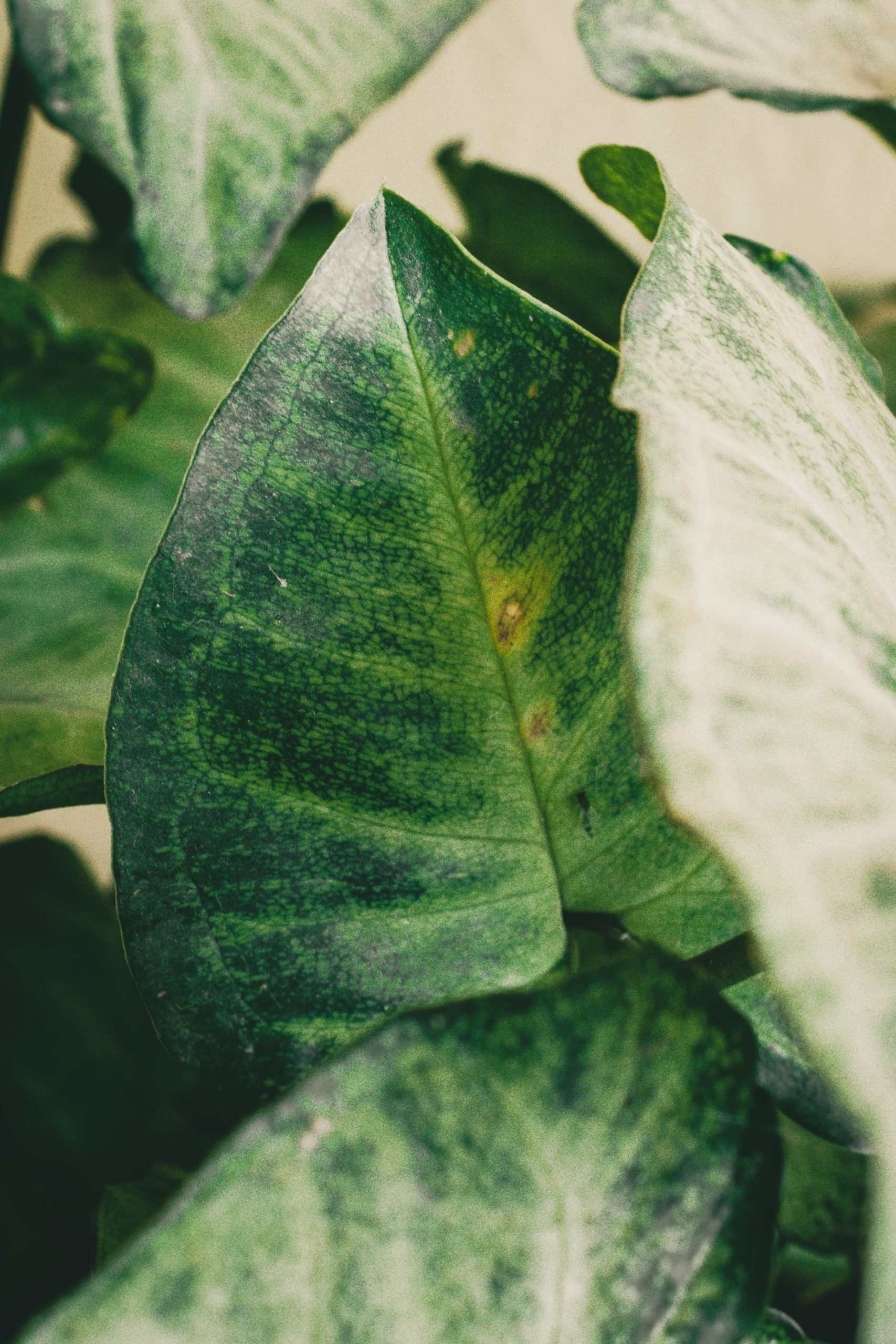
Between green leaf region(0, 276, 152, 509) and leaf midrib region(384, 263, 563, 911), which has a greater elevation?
leaf midrib region(384, 263, 563, 911)

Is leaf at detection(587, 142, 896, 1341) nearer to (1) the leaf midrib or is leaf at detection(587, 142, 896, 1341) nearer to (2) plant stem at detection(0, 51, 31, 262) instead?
(1) the leaf midrib

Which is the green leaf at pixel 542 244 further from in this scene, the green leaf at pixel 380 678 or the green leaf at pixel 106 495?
the green leaf at pixel 380 678

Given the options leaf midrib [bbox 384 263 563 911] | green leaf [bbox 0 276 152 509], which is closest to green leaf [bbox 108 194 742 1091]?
leaf midrib [bbox 384 263 563 911]

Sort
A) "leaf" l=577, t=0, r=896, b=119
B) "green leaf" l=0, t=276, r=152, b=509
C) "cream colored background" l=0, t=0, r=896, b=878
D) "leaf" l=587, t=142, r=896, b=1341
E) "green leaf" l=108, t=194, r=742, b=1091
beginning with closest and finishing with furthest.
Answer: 1. "leaf" l=587, t=142, r=896, b=1341
2. "green leaf" l=108, t=194, r=742, b=1091
3. "leaf" l=577, t=0, r=896, b=119
4. "green leaf" l=0, t=276, r=152, b=509
5. "cream colored background" l=0, t=0, r=896, b=878

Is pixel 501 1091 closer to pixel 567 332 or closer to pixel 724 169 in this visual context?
pixel 567 332

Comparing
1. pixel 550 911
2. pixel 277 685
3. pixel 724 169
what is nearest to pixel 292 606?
pixel 277 685

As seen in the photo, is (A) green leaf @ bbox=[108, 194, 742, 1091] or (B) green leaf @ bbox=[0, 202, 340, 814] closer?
(A) green leaf @ bbox=[108, 194, 742, 1091]

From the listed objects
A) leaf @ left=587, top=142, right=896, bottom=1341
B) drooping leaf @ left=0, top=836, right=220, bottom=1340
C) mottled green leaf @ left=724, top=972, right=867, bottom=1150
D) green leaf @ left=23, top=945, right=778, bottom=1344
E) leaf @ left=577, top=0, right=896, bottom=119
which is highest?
leaf @ left=577, top=0, right=896, bottom=119
